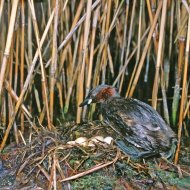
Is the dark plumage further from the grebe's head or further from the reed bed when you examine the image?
the grebe's head

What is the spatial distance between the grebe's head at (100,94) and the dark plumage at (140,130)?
273mm

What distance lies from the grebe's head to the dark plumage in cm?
27

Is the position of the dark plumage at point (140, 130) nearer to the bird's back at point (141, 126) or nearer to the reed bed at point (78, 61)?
the bird's back at point (141, 126)

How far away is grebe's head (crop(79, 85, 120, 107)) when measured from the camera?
5438 millimetres

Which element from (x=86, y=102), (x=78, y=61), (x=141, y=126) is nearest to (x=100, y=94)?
(x=86, y=102)

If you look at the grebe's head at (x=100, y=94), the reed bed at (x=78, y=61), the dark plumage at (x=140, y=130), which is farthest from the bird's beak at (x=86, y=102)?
the dark plumage at (x=140, y=130)

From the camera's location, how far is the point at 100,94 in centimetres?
544

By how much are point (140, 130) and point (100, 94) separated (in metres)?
0.75

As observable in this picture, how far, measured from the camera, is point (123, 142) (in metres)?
4.97

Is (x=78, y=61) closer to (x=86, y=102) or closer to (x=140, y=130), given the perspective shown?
(x=86, y=102)

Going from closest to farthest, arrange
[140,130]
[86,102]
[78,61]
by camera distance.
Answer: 1. [140,130]
2. [86,102]
3. [78,61]

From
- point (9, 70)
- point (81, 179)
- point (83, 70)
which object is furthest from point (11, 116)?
point (81, 179)

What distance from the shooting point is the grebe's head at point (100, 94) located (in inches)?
214

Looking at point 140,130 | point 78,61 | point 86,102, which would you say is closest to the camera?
point 140,130
